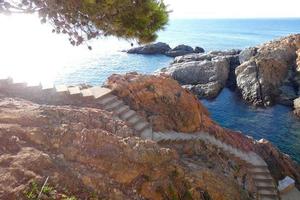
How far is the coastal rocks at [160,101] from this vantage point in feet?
62.0

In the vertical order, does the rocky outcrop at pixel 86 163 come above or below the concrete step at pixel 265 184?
above

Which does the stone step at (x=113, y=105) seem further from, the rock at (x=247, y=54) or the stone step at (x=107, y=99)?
the rock at (x=247, y=54)

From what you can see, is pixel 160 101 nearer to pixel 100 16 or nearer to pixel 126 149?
pixel 126 149

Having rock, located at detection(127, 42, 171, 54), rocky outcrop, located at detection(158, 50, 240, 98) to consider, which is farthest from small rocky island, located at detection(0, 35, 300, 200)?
rock, located at detection(127, 42, 171, 54)

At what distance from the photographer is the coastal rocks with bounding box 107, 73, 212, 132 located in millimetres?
18906

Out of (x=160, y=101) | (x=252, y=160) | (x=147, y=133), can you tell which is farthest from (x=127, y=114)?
(x=252, y=160)

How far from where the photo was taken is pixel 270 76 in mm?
55219

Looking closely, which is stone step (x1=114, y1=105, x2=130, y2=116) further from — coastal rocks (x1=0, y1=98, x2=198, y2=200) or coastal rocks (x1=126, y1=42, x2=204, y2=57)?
coastal rocks (x1=126, y1=42, x2=204, y2=57)

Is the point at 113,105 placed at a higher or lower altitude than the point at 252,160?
higher

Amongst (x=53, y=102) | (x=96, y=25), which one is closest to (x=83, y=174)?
(x=96, y=25)

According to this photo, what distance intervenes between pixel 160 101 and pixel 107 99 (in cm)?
315

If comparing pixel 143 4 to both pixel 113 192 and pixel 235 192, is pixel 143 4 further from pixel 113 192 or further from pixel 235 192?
pixel 235 192

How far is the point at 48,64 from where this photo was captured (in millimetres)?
78750

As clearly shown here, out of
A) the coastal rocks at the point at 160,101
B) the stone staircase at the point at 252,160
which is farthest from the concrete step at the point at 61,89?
the stone staircase at the point at 252,160
